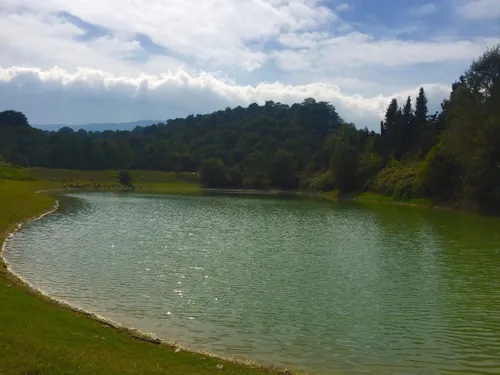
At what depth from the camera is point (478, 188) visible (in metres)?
81.8

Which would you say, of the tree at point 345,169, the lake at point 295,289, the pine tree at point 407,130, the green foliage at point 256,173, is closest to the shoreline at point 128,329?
the lake at point 295,289

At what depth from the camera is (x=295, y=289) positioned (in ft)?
90.5

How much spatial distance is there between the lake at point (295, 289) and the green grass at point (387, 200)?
45.3 m

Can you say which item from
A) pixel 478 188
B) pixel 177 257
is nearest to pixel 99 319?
pixel 177 257

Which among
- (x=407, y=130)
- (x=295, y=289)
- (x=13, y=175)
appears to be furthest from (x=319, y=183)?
(x=295, y=289)

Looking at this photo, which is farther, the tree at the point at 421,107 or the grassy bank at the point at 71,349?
the tree at the point at 421,107

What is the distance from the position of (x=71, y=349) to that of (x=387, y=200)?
102893 millimetres

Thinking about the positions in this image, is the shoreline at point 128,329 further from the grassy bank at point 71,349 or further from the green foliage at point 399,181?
the green foliage at point 399,181

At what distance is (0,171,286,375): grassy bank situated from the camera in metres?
12.7

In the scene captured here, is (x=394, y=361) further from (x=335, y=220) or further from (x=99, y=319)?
(x=335, y=220)

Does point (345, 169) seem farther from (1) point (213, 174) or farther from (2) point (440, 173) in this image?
(1) point (213, 174)

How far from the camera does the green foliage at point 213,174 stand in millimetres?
180125

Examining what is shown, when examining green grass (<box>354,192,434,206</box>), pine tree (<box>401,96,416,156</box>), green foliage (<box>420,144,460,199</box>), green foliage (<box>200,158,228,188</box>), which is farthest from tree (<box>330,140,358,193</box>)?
green foliage (<box>200,158,228,188</box>)

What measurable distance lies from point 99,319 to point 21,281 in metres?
8.83
